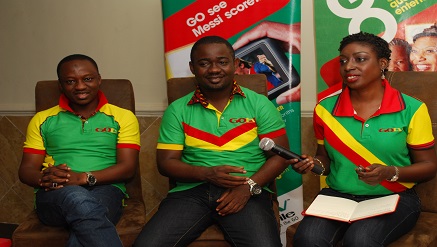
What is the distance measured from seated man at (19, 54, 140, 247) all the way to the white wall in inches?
28.2

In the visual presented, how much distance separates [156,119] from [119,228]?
1186 millimetres

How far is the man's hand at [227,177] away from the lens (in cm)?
242

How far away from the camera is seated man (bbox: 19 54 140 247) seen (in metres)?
2.61

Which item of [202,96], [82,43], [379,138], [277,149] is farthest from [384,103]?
[82,43]

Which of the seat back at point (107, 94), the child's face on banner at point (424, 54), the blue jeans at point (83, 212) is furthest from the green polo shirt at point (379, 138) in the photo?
the seat back at point (107, 94)

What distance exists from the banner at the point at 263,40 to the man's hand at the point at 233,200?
79 centimetres

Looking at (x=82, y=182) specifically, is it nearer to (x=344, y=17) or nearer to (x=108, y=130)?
(x=108, y=130)

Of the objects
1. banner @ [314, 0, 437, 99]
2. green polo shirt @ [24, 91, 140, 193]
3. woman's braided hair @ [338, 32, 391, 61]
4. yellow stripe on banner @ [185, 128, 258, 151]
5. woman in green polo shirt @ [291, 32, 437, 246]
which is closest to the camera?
woman in green polo shirt @ [291, 32, 437, 246]

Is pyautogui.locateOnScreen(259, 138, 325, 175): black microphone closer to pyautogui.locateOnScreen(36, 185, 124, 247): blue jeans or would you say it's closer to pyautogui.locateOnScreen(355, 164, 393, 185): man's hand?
pyautogui.locateOnScreen(355, 164, 393, 185): man's hand

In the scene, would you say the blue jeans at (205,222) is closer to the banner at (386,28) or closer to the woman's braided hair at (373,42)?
the woman's braided hair at (373,42)

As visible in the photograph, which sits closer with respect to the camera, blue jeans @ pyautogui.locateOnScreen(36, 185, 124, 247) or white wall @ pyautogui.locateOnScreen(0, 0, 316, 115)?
blue jeans @ pyautogui.locateOnScreen(36, 185, 124, 247)

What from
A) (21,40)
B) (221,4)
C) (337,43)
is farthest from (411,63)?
(21,40)

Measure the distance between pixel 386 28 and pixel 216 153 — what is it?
1161mm

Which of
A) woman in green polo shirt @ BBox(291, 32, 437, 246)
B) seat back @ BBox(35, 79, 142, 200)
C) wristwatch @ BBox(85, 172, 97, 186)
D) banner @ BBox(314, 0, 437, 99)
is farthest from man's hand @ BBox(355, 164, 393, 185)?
seat back @ BBox(35, 79, 142, 200)
